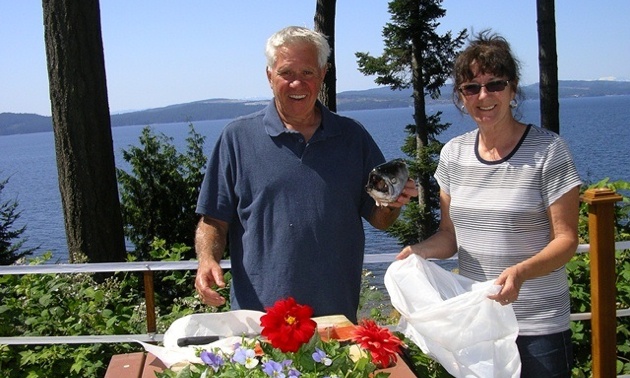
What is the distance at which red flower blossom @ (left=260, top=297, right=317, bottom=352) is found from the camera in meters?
1.79

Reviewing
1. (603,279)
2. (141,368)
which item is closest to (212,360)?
(141,368)

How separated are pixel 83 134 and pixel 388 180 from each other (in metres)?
4.18

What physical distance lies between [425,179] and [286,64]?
61.9ft

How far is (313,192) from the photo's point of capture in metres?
2.48

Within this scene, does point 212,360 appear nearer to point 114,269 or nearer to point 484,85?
point 484,85

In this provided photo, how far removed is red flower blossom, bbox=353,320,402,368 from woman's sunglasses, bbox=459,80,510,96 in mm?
837

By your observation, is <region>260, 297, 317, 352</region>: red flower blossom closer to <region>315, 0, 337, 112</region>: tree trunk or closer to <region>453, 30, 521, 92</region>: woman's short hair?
<region>453, 30, 521, 92</region>: woman's short hair

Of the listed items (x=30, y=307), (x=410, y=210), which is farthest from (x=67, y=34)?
(x=410, y=210)

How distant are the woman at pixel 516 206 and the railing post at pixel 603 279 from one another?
753 mm

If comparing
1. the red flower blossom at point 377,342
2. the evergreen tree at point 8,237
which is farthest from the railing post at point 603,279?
the evergreen tree at point 8,237

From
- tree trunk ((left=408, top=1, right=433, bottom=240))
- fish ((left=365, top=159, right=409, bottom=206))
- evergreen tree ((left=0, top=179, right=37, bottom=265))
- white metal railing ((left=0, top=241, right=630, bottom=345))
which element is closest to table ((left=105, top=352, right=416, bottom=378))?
fish ((left=365, top=159, right=409, bottom=206))

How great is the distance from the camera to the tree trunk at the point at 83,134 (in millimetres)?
5676

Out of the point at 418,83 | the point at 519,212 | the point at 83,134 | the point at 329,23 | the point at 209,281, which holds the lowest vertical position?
the point at 209,281

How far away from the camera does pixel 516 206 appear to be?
7.25ft
